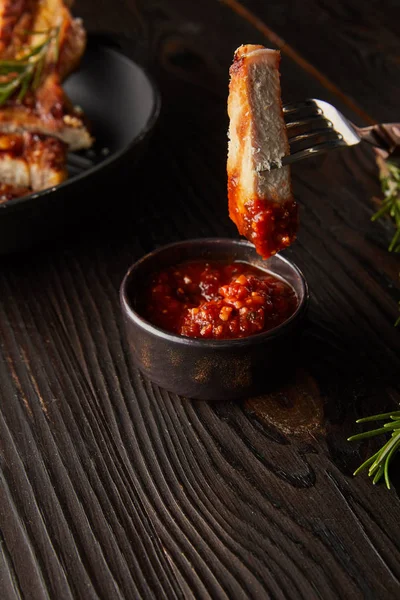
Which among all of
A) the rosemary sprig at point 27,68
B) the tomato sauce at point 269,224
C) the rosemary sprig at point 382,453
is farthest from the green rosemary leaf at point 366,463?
the rosemary sprig at point 27,68

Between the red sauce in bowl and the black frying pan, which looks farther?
the black frying pan

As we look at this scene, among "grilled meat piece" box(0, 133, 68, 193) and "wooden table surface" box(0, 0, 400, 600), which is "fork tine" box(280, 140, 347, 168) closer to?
"wooden table surface" box(0, 0, 400, 600)

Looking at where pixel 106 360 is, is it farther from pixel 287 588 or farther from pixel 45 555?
pixel 287 588

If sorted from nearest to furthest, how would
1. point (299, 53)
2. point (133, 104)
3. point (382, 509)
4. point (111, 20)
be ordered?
point (382, 509) → point (133, 104) → point (299, 53) → point (111, 20)

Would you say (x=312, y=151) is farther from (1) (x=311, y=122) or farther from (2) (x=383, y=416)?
(2) (x=383, y=416)

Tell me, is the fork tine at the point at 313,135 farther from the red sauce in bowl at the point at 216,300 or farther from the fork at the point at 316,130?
the red sauce in bowl at the point at 216,300

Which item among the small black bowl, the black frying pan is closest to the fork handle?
the small black bowl

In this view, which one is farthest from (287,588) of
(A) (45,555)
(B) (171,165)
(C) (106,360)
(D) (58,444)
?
(B) (171,165)
